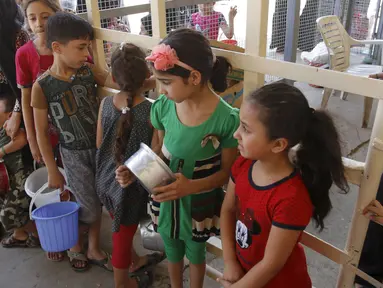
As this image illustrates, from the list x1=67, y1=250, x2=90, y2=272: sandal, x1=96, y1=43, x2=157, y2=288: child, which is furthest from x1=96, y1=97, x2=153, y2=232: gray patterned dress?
x1=67, y1=250, x2=90, y2=272: sandal

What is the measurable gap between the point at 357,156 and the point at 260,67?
2109mm

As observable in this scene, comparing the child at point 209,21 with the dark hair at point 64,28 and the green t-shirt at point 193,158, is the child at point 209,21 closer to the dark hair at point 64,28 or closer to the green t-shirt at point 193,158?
the dark hair at point 64,28

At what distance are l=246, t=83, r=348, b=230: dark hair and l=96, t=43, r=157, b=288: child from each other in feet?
1.82

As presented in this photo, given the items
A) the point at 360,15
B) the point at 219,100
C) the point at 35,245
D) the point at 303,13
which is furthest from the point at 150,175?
the point at 360,15

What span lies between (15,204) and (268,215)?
1573mm

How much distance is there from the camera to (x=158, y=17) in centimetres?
147

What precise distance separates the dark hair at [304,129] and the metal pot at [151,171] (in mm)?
341

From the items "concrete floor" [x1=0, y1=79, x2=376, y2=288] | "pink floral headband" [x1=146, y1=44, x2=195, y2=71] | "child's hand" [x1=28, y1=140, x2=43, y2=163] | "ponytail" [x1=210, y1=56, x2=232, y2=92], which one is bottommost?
"concrete floor" [x1=0, y1=79, x2=376, y2=288]

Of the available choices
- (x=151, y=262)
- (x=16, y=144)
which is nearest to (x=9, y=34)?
(x=16, y=144)

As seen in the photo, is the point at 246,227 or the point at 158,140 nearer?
the point at 246,227

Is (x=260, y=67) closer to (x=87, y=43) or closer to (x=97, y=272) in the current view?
(x=87, y=43)

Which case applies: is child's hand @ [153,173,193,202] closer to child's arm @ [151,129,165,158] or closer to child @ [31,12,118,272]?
child's arm @ [151,129,165,158]

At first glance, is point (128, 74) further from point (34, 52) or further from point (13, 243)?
point (13, 243)

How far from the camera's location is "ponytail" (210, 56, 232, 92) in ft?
4.13
